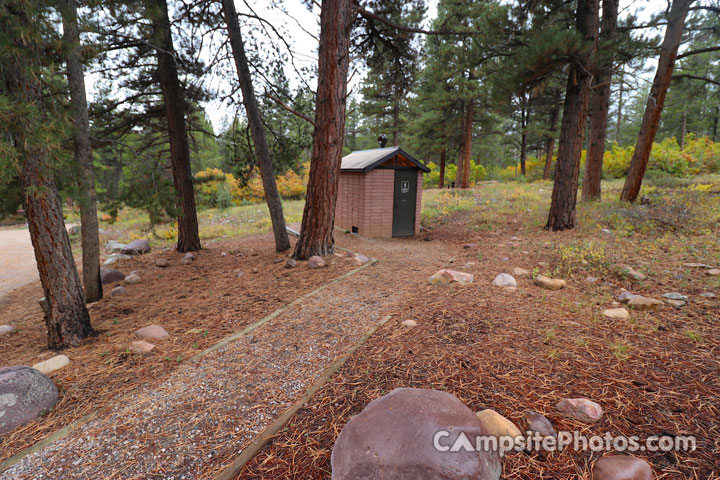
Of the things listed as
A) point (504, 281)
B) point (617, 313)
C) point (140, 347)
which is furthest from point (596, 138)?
point (140, 347)

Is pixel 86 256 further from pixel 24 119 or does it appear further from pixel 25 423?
pixel 25 423

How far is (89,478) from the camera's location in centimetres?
169

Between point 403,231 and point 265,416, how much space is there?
7.84 meters

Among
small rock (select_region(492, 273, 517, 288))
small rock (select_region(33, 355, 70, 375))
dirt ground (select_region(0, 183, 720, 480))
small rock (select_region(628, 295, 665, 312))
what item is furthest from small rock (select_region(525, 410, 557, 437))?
small rock (select_region(33, 355, 70, 375))

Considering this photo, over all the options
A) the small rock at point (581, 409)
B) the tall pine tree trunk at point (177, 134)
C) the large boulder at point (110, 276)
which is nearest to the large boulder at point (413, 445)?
the small rock at point (581, 409)

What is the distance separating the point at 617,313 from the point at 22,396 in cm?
526

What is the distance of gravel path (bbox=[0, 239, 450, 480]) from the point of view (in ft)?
5.83

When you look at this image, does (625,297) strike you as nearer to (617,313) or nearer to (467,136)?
(617,313)

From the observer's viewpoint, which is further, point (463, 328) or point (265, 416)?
point (463, 328)

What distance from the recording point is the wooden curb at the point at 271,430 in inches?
68.3

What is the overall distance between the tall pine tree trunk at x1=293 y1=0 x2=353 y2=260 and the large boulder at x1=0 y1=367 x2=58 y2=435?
163 inches

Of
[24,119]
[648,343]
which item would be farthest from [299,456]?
[24,119]

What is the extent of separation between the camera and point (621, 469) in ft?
5.07

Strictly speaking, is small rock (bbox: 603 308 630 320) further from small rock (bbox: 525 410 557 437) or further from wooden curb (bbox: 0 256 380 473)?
wooden curb (bbox: 0 256 380 473)
